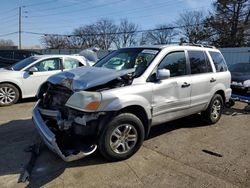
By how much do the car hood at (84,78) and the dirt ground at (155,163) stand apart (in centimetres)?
118

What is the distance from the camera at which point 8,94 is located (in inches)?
313

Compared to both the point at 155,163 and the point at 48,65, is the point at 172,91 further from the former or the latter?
the point at 48,65

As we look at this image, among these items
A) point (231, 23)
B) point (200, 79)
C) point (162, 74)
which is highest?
point (231, 23)

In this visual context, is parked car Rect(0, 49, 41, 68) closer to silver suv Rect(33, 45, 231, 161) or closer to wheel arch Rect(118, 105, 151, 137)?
silver suv Rect(33, 45, 231, 161)

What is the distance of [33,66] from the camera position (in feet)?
27.6

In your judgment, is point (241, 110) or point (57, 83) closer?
point (57, 83)

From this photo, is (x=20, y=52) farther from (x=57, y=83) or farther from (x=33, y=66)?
(x=57, y=83)

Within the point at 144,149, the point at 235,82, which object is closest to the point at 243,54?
the point at 235,82

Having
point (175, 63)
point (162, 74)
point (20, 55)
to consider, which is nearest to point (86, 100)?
point (162, 74)

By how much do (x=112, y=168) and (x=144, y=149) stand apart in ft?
2.99

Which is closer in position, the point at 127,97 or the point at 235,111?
the point at 127,97

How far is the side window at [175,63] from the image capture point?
489 cm

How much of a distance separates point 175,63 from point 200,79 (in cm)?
79

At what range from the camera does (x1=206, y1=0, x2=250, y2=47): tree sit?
3456cm
